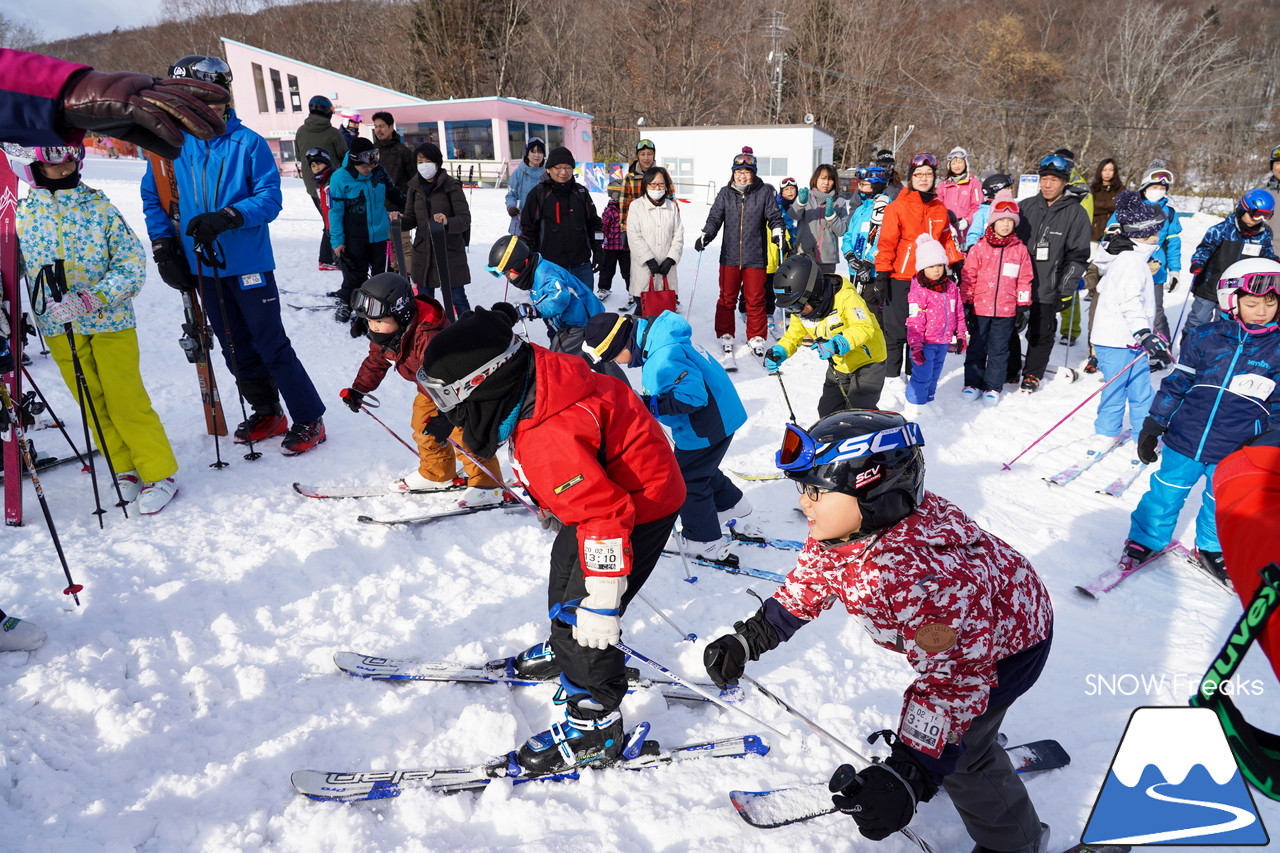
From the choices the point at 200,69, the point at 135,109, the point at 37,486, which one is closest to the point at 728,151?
the point at 200,69

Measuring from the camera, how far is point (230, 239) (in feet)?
14.6

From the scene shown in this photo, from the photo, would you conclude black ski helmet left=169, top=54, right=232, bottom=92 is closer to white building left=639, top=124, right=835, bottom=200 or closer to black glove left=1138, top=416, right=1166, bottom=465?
black glove left=1138, top=416, right=1166, bottom=465

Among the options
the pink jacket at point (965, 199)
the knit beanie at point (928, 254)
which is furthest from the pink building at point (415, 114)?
the knit beanie at point (928, 254)

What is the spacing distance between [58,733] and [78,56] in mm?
95202

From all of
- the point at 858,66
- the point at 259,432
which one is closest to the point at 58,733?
the point at 259,432

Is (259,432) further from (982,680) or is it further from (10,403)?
(982,680)

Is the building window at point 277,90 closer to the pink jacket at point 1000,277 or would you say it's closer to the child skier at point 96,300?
the child skier at point 96,300

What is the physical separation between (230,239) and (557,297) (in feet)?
6.95

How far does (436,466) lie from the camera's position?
185 inches

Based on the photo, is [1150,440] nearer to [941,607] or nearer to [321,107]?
[941,607]

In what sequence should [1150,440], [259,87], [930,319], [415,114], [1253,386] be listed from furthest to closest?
1. [259,87]
2. [415,114]
3. [930,319]
4. [1150,440]
5. [1253,386]

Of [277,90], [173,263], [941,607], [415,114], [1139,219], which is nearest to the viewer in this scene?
[941,607]

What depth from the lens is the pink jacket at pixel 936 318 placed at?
6645 millimetres

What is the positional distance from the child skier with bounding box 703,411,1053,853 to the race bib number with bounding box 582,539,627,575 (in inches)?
17.8
